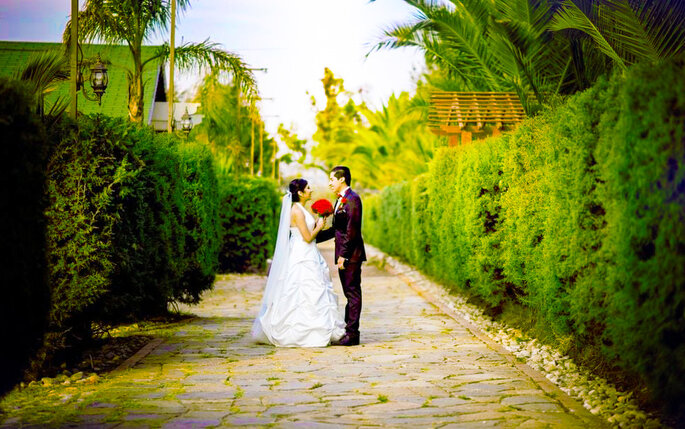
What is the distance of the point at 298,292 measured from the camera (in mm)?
11078

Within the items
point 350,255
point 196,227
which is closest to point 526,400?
point 350,255

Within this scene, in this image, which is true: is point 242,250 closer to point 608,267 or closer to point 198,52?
point 198,52

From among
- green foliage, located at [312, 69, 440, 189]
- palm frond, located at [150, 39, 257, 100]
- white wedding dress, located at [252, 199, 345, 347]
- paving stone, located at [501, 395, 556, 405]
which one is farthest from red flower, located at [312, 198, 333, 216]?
green foliage, located at [312, 69, 440, 189]

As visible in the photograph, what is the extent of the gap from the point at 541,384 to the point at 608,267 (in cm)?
166

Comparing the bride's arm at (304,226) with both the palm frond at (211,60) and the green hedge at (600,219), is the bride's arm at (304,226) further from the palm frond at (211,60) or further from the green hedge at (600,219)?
the palm frond at (211,60)

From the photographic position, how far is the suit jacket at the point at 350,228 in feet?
35.3

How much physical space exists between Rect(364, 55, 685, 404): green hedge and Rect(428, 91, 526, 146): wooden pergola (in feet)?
21.7

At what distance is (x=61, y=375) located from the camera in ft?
27.2

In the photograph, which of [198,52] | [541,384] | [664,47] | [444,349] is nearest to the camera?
[541,384]

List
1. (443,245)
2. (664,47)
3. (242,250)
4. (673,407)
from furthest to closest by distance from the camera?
(242,250)
(443,245)
(664,47)
(673,407)

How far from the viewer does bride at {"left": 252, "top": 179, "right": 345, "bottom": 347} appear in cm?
1082

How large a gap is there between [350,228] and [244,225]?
1422 cm

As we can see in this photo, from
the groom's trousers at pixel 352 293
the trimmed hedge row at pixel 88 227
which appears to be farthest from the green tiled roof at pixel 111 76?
the groom's trousers at pixel 352 293

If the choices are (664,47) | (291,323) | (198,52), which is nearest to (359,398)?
(291,323)
